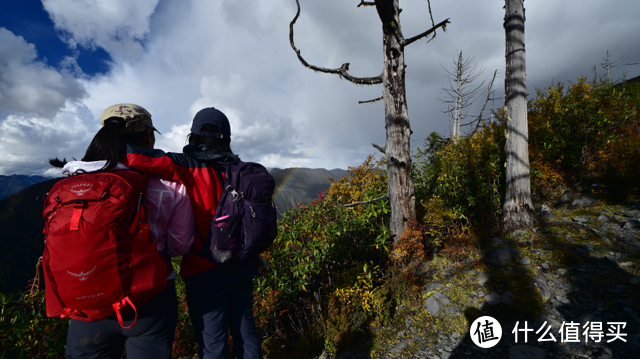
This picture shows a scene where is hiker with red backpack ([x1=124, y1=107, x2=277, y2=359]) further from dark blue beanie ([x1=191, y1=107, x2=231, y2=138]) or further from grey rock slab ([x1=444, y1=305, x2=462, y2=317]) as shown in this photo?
grey rock slab ([x1=444, y1=305, x2=462, y2=317])

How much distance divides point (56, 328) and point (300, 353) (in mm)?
2594

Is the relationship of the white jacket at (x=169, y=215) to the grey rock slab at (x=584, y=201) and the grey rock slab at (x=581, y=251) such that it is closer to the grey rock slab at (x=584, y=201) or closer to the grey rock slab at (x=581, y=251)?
the grey rock slab at (x=581, y=251)

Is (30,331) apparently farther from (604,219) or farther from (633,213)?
(633,213)

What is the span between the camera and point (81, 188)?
1.25 metres

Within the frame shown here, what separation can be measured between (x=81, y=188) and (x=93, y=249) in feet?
1.00

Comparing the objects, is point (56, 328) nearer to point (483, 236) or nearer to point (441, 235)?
point (441, 235)

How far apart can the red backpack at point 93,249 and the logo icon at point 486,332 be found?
344 cm

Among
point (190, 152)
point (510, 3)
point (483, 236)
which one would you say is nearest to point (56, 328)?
point (190, 152)

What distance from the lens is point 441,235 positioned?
15.8ft

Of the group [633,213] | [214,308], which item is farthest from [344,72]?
[633,213]

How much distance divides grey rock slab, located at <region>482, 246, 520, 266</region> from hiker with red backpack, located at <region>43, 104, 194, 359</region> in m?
4.59

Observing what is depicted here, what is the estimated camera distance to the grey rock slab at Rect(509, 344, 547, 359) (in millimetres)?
2621

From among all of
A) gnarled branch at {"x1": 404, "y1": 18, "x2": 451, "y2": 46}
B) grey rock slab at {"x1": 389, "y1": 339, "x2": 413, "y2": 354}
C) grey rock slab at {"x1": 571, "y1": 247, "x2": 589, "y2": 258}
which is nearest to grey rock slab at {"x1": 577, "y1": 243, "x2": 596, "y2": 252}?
grey rock slab at {"x1": 571, "y1": 247, "x2": 589, "y2": 258}

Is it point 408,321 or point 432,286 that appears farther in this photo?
point 432,286
